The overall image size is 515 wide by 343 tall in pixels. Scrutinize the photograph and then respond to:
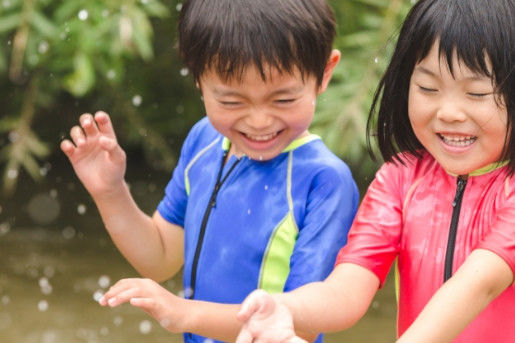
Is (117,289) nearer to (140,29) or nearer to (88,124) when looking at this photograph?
(88,124)

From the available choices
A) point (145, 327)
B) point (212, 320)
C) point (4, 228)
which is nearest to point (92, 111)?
point (4, 228)

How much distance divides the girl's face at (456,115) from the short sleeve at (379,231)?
167mm

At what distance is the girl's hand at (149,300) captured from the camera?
2.27m

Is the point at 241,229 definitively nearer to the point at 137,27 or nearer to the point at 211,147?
the point at 211,147

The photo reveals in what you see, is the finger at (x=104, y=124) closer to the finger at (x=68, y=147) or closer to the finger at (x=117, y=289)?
the finger at (x=68, y=147)

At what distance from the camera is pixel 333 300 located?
2.39m

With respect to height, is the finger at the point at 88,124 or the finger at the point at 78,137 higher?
the finger at the point at 88,124

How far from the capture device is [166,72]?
608cm

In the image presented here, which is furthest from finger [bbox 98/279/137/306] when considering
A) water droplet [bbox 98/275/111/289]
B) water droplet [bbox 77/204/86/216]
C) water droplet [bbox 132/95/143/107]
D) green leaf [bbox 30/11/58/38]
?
water droplet [bbox 77/204/86/216]

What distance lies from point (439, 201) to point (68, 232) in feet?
13.3

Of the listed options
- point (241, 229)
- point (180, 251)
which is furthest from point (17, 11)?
point (241, 229)

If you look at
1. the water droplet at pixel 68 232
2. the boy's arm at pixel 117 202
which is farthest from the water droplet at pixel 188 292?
the water droplet at pixel 68 232

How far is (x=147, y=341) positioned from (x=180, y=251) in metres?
1.73

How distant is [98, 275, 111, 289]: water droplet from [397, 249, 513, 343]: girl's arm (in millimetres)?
3353
